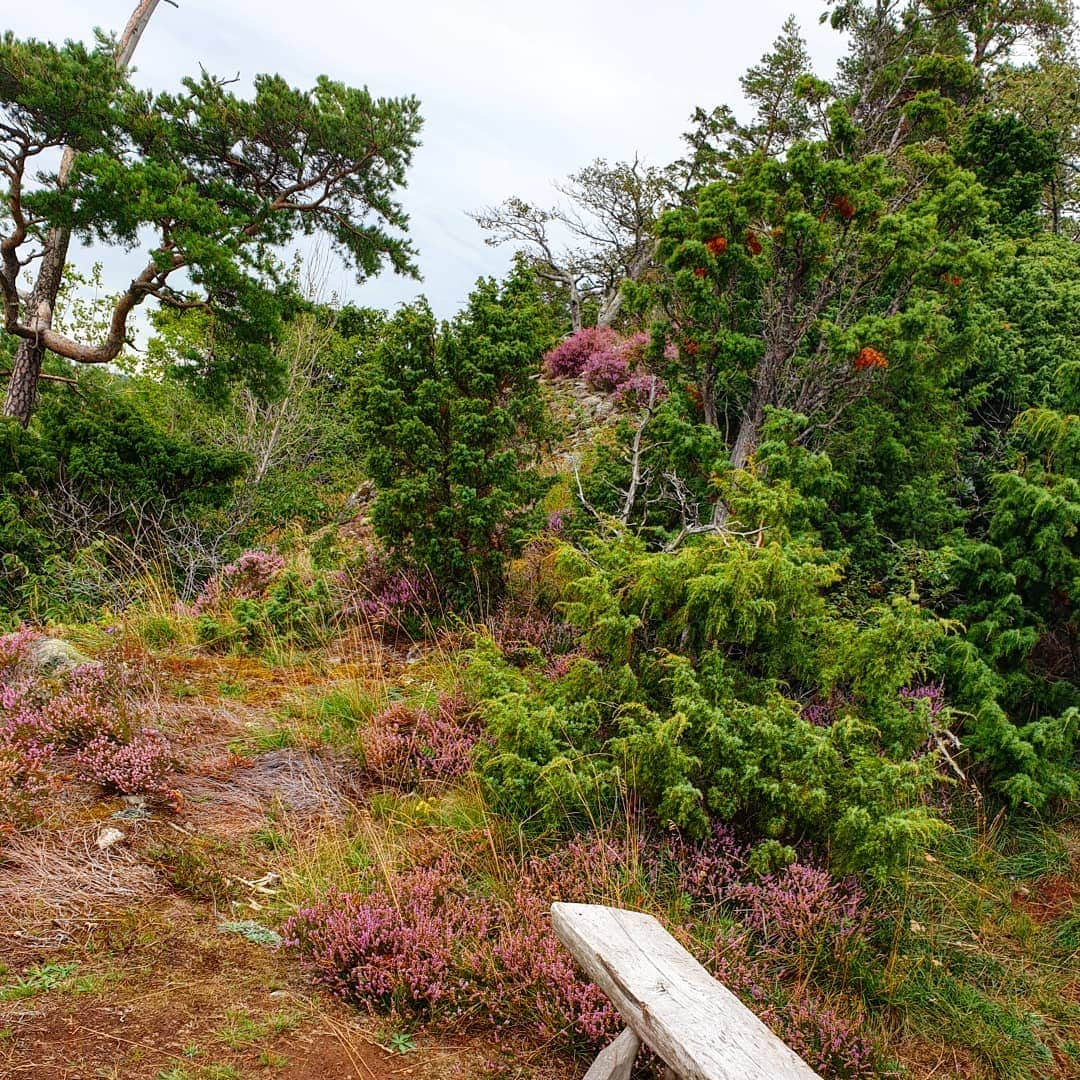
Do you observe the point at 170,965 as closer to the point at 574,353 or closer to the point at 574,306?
the point at 574,353

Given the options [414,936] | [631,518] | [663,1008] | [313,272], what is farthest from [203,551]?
[663,1008]

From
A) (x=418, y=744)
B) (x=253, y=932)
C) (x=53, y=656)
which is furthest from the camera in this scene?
(x=53, y=656)

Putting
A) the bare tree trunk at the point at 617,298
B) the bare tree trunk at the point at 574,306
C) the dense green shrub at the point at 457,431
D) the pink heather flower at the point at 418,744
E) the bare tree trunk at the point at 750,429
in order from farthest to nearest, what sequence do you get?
1. the bare tree trunk at the point at 574,306
2. the bare tree trunk at the point at 617,298
3. the bare tree trunk at the point at 750,429
4. the dense green shrub at the point at 457,431
5. the pink heather flower at the point at 418,744

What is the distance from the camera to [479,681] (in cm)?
421

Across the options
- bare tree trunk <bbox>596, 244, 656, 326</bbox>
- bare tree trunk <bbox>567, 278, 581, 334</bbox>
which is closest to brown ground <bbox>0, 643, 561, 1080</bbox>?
bare tree trunk <bbox>596, 244, 656, 326</bbox>

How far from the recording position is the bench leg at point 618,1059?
84.1 inches

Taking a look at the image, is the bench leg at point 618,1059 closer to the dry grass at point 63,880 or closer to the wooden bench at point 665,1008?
the wooden bench at point 665,1008

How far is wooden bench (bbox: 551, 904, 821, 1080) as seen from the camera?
1835mm

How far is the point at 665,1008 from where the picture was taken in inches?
78.4

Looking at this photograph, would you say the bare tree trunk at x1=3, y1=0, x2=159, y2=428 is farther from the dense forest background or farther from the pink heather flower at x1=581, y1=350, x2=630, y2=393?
the pink heather flower at x1=581, y1=350, x2=630, y2=393

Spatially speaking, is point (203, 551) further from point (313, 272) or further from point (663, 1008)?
point (663, 1008)

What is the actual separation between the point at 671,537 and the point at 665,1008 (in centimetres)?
365

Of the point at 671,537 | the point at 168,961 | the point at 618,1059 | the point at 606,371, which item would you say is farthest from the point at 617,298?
the point at 618,1059

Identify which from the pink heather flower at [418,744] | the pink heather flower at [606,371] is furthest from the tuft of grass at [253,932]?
the pink heather flower at [606,371]
